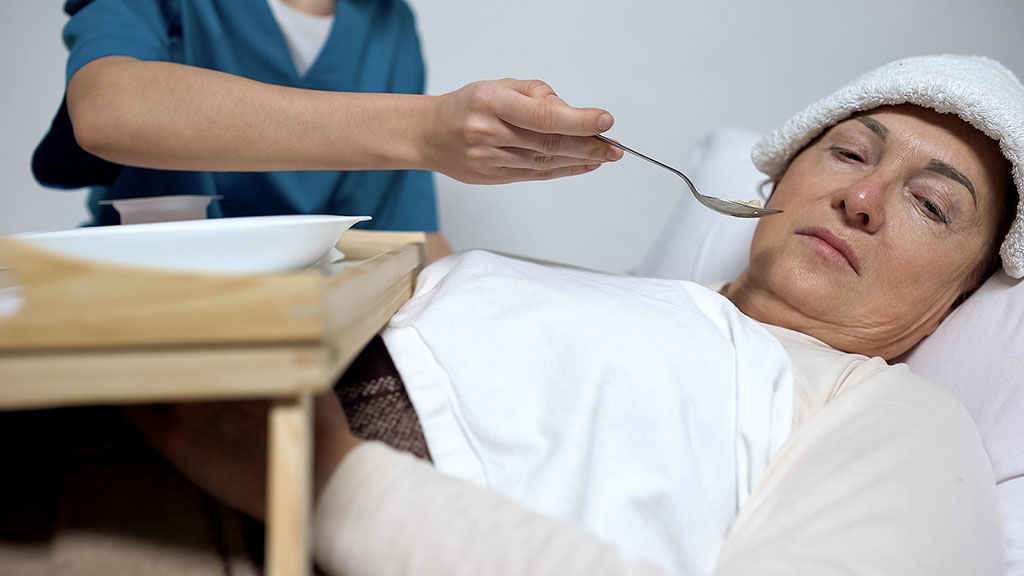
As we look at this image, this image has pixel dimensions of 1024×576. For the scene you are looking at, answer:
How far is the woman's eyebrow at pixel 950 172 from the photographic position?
35.3 inches

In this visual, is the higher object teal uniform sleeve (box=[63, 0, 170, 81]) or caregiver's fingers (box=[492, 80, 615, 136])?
teal uniform sleeve (box=[63, 0, 170, 81])

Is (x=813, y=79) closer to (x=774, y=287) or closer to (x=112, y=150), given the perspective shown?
(x=774, y=287)

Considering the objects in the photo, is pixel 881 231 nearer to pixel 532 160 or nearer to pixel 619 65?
pixel 532 160

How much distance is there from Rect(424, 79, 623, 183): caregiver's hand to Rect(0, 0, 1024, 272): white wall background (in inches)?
Answer: 34.5

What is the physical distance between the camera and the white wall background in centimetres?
153

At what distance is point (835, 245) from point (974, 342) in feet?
0.81

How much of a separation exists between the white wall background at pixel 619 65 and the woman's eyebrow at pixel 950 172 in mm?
796

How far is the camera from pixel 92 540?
0.52m

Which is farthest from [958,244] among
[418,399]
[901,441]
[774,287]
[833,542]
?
[418,399]

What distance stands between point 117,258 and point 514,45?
51.4 inches

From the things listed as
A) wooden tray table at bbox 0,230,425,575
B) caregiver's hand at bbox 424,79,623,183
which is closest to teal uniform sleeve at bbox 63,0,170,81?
caregiver's hand at bbox 424,79,623,183

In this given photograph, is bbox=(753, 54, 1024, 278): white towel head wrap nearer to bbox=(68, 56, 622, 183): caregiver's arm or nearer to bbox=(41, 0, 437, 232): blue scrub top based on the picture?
bbox=(68, 56, 622, 183): caregiver's arm

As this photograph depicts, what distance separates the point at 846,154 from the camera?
3.24 ft

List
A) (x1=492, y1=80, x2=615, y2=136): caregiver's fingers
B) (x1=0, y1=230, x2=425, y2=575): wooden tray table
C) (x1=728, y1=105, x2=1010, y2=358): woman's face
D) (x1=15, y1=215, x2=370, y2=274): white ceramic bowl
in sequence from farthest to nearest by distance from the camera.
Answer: (x1=728, y1=105, x2=1010, y2=358): woman's face, (x1=492, y1=80, x2=615, y2=136): caregiver's fingers, (x1=15, y1=215, x2=370, y2=274): white ceramic bowl, (x1=0, y1=230, x2=425, y2=575): wooden tray table
